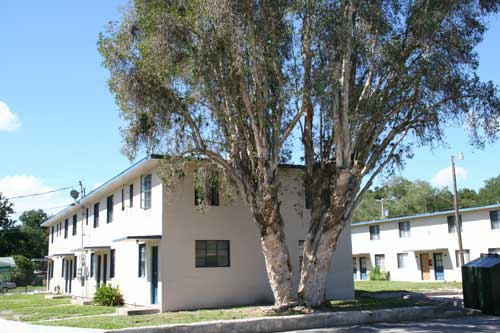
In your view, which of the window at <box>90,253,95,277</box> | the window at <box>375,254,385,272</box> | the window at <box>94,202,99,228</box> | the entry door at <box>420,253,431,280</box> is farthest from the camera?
the window at <box>375,254,385,272</box>

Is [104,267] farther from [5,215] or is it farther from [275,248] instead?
[5,215]

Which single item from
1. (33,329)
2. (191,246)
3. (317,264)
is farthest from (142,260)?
(317,264)

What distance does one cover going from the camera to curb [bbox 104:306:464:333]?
1327 centimetres

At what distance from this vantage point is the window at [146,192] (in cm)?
2078

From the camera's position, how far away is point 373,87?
1714cm

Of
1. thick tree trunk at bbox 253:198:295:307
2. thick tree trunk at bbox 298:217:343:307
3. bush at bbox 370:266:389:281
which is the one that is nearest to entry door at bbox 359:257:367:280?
bush at bbox 370:266:389:281

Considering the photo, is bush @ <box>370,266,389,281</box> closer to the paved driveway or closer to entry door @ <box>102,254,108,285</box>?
entry door @ <box>102,254,108,285</box>

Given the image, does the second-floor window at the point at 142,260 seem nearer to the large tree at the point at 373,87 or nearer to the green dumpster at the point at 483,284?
the large tree at the point at 373,87

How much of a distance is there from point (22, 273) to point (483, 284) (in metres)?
51.5

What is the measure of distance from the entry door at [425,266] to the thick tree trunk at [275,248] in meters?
28.4

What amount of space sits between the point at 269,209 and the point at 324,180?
2426mm

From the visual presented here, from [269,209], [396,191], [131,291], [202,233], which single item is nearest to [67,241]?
[131,291]

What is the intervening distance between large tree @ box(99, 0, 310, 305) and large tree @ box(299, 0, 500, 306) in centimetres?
93

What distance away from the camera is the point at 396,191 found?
251 ft
